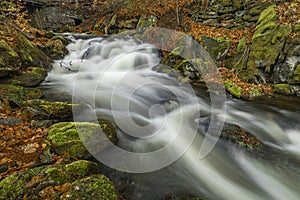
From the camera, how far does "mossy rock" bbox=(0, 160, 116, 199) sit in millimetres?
2262

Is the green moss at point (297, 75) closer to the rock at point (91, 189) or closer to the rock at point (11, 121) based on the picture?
the rock at point (91, 189)

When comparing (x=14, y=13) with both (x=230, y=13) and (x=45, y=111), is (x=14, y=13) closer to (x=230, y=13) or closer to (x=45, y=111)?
(x=45, y=111)

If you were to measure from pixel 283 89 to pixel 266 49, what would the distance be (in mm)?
1730

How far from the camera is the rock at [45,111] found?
3822 millimetres

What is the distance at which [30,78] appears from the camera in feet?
19.2

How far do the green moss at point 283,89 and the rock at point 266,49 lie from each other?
574mm

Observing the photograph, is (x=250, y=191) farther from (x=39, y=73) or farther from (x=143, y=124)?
(x=39, y=73)

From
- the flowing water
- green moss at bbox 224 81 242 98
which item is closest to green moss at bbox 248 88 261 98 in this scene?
green moss at bbox 224 81 242 98

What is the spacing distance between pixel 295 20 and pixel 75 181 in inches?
355

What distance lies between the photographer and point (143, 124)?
15.3 feet

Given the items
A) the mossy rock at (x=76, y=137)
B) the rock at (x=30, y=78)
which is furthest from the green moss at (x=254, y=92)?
the rock at (x=30, y=78)

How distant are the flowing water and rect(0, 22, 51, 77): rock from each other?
773mm

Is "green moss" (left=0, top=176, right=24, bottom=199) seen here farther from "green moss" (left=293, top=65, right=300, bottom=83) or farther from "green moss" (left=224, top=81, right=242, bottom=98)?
"green moss" (left=293, top=65, right=300, bottom=83)

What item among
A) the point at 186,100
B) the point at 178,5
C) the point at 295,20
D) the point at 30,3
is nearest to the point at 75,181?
the point at 186,100
